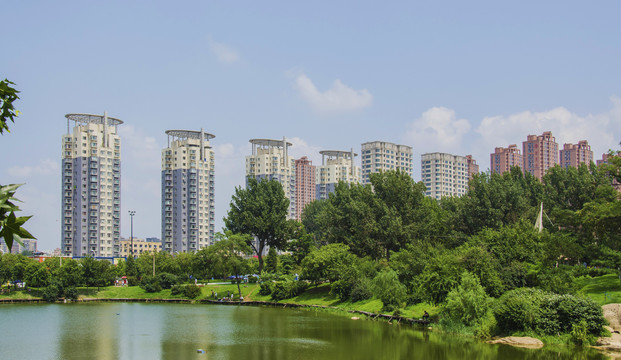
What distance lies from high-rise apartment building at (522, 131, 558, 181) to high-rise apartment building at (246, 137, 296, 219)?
8461 cm

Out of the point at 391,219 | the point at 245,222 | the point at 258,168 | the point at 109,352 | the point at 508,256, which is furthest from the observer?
the point at 258,168

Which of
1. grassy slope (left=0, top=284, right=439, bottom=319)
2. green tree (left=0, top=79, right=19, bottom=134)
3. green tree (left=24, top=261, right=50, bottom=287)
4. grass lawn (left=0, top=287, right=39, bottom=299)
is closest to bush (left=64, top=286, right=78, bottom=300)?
grassy slope (left=0, top=284, right=439, bottom=319)

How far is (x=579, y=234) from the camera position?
51.3 meters

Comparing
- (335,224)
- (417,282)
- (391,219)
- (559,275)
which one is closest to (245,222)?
(335,224)

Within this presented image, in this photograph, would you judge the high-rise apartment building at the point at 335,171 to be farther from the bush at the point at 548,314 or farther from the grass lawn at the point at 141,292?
the bush at the point at 548,314

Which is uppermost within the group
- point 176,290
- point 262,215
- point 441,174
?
point 441,174

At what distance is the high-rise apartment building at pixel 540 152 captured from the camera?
193000mm

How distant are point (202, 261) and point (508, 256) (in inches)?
1613

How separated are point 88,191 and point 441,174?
117 meters

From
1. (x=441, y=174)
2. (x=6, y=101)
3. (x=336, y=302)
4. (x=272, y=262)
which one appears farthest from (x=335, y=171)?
(x=6, y=101)

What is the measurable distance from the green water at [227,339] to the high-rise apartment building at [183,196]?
81715 mm

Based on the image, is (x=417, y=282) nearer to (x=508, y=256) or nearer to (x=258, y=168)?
(x=508, y=256)

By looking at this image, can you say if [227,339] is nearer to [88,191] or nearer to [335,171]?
[88,191]

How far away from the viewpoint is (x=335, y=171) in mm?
180000
